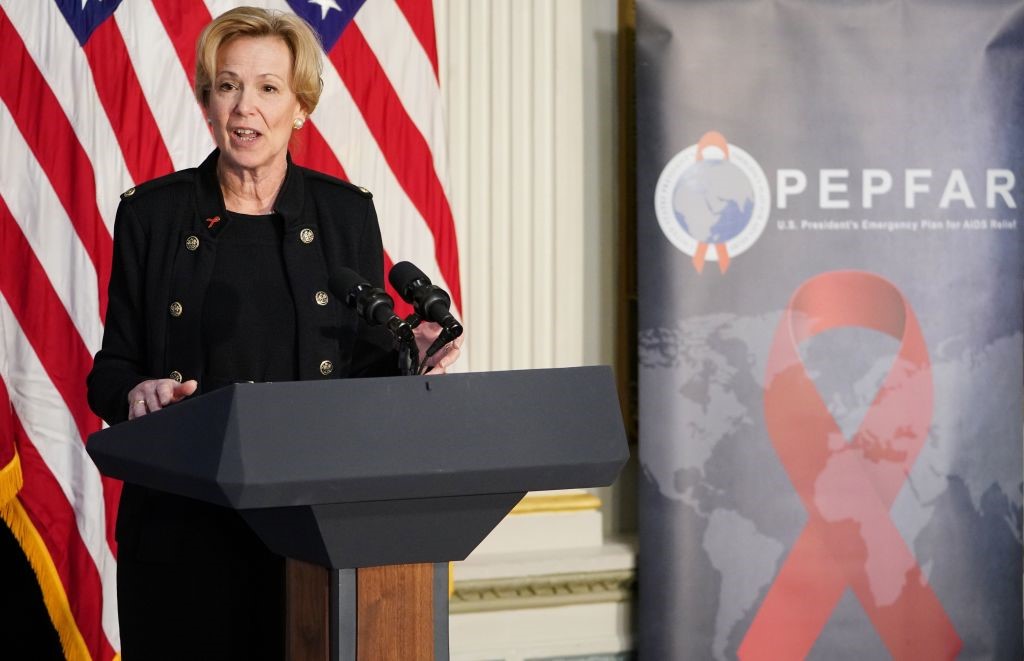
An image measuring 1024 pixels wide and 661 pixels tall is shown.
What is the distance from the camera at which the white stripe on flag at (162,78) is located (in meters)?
3.16

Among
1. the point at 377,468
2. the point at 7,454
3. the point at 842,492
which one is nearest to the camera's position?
the point at 377,468

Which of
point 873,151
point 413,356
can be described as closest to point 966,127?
point 873,151

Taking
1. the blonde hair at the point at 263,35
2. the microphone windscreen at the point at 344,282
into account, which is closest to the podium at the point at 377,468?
the microphone windscreen at the point at 344,282

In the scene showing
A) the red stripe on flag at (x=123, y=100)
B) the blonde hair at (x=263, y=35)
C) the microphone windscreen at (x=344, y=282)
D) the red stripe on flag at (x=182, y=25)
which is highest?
the red stripe on flag at (x=182, y=25)

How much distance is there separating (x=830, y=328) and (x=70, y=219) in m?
2.15

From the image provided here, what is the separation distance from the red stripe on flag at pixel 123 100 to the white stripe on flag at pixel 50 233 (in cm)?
21

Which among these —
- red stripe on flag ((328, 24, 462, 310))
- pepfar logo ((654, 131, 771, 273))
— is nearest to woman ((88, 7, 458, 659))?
red stripe on flag ((328, 24, 462, 310))

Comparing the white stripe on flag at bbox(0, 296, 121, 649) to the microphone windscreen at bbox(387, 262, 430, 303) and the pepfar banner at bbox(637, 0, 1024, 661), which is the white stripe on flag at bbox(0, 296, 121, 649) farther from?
the microphone windscreen at bbox(387, 262, 430, 303)

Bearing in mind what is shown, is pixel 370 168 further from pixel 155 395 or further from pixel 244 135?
pixel 155 395

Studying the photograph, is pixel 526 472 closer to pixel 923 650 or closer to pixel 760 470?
pixel 760 470

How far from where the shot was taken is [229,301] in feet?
6.23

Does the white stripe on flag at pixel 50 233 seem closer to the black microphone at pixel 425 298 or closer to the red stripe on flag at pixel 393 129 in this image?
the red stripe on flag at pixel 393 129

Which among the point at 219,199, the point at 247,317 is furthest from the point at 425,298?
the point at 219,199

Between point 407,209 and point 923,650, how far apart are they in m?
1.99
